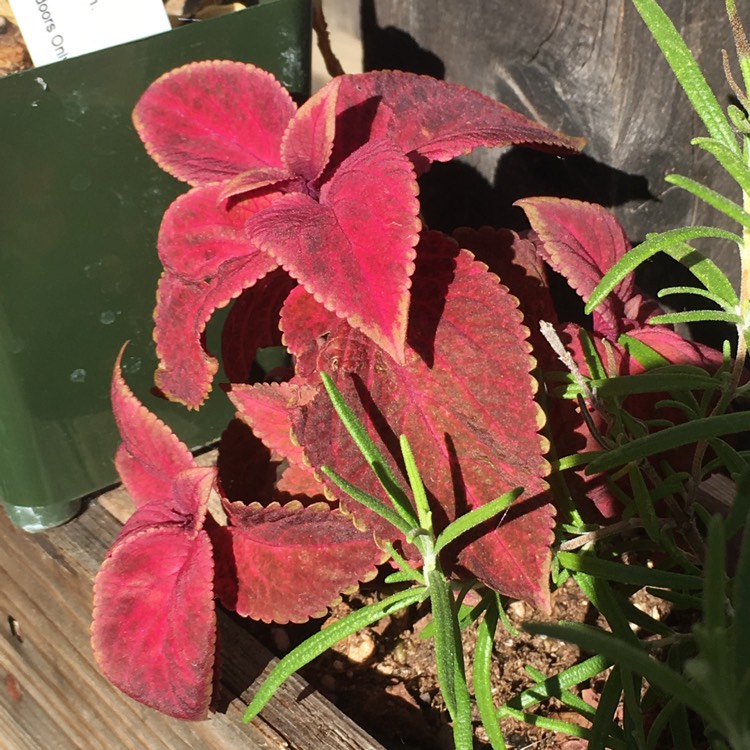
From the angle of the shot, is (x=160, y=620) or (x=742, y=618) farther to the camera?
(x=160, y=620)

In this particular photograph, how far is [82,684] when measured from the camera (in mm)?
842

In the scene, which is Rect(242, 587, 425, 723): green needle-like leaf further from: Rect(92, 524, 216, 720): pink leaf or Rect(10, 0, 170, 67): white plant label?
Rect(10, 0, 170, 67): white plant label

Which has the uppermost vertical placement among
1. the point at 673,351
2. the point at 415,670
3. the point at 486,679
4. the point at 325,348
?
the point at 325,348

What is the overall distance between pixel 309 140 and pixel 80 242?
0.92 feet

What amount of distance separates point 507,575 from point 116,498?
Result: 54cm

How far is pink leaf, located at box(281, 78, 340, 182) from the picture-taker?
710 millimetres

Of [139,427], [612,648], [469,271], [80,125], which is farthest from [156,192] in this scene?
[612,648]

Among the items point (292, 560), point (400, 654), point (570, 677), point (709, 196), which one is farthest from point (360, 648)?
point (709, 196)

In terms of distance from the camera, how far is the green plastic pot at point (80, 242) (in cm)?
83

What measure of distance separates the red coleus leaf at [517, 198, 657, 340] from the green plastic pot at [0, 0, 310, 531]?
0.32 m

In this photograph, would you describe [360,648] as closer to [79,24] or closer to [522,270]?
[522,270]

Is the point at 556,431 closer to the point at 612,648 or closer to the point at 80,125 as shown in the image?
the point at 612,648

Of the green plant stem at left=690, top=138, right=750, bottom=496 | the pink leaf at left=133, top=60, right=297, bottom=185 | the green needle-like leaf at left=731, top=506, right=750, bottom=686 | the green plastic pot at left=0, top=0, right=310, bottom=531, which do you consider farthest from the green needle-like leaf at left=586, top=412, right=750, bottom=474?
the green plastic pot at left=0, top=0, right=310, bottom=531

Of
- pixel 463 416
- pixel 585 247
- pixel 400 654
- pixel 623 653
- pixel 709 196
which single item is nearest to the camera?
pixel 623 653
